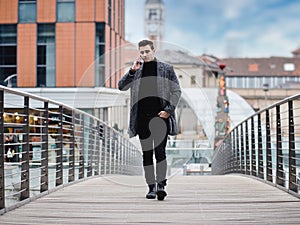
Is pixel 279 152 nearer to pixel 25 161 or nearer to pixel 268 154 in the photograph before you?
pixel 268 154

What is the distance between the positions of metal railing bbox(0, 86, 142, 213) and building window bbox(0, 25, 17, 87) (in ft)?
26.3

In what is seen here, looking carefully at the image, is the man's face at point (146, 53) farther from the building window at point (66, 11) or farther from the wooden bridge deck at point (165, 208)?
the building window at point (66, 11)

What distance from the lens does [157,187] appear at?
213 inches

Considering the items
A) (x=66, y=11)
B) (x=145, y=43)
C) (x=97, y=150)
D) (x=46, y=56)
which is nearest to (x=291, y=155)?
(x=145, y=43)

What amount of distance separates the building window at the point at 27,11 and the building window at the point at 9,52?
398 mm

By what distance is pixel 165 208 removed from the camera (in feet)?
15.7

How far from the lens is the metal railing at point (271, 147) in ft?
19.0

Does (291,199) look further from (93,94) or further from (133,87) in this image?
(93,94)

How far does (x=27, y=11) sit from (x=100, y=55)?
8.81 feet

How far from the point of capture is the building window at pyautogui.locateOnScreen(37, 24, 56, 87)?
2078 centimetres

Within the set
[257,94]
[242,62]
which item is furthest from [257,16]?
[242,62]

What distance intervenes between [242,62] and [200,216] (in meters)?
60.4

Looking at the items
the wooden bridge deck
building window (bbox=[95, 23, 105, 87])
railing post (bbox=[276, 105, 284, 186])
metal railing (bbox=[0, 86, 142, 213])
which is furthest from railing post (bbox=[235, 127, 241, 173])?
building window (bbox=[95, 23, 105, 87])

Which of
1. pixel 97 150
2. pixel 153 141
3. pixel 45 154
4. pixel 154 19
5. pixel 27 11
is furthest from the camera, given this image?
pixel 154 19
